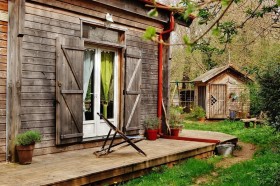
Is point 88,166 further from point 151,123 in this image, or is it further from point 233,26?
point 233,26

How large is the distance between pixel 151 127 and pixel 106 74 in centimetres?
191

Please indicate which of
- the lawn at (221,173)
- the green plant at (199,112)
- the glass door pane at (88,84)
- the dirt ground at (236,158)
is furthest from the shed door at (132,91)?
the green plant at (199,112)

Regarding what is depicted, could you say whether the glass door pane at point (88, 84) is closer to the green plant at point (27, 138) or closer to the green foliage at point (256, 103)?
A: the green plant at point (27, 138)

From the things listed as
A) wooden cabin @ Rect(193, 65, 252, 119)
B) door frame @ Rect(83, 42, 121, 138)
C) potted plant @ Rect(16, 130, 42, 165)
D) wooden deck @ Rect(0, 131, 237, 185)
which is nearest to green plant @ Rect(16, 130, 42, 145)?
potted plant @ Rect(16, 130, 42, 165)

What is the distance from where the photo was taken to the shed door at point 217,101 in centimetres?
1931

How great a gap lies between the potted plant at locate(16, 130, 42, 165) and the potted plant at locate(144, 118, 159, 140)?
145 inches

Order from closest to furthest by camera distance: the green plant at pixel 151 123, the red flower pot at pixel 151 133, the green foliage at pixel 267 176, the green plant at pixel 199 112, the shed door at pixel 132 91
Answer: the green foliage at pixel 267 176 → the shed door at pixel 132 91 → the red flower pot at pixel 151 133 → the green plant at pixel 151 123 → the green plant at pixel 199 112

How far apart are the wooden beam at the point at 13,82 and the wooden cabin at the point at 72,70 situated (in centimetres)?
2

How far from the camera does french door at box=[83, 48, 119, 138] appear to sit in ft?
24.9

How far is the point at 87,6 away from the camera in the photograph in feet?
24.1

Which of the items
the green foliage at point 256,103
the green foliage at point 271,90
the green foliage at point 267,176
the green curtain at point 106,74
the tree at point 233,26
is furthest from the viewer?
the green foliage at point 256,103

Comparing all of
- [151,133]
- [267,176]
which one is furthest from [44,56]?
[267,176]

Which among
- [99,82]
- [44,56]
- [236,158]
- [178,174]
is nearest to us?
[178,174]

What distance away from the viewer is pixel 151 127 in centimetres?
898
